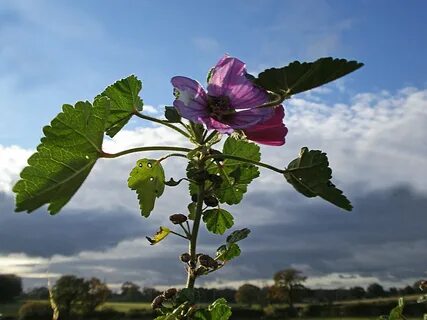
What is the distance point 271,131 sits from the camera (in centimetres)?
175

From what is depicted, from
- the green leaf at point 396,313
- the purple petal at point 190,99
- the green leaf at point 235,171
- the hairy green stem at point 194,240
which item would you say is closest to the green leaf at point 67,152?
the purple petal at point 190,99

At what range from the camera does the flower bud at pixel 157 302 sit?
5.30 ft

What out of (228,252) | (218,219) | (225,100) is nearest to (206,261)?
(228,252)

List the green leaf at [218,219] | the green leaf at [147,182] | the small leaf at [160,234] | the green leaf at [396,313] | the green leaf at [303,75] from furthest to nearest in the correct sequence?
the green leaf at [396,313]
the green leaf at [218,219]
the green leaf at [147,182]
the small leaf at [160,234]
the green leaf at [303,75]

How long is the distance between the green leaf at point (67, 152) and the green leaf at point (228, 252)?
477 millimetres

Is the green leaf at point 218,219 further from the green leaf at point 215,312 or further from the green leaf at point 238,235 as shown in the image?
the green leaf at point 215,312

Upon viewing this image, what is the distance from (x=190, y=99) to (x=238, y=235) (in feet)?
1.58

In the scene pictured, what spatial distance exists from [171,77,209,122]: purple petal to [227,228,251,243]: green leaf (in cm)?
44

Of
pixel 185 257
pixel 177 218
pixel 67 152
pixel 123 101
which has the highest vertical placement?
pixel 123 101

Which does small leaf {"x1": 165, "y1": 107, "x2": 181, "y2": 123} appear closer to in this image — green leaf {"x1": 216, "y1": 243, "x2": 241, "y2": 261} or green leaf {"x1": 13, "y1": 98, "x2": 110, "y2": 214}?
green leaf {"x1": 13, "y1": 98, "x2": 110, "y2": 214}

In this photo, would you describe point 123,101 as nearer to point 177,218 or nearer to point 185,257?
point 177,218

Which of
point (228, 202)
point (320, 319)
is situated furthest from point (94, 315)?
point (228, 202)

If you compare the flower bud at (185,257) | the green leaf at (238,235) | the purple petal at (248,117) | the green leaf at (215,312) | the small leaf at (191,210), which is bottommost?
the green leaf at (215,312)

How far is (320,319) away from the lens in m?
76.0
